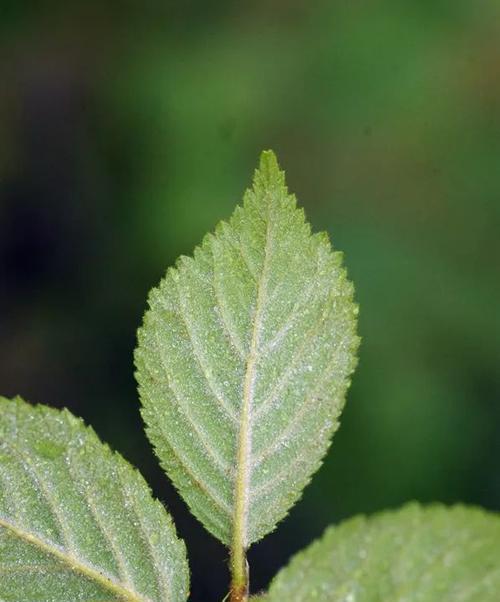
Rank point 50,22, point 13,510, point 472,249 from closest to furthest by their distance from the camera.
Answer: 1. point 13,510
2. point 472,249
3. point 50,22

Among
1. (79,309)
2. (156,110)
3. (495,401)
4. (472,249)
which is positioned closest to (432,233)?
(472,249)

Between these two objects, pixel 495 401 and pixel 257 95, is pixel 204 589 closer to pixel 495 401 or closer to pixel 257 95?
pixel 495 401

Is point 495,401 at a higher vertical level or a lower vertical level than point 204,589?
higher

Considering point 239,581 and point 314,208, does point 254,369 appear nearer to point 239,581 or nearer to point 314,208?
point 239,581

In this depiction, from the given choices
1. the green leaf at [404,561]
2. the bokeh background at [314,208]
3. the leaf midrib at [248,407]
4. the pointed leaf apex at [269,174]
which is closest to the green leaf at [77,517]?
the leaf midrib at [248,407]

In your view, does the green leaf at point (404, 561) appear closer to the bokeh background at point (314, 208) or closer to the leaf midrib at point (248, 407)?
the leaf midrib at point (248, 407)

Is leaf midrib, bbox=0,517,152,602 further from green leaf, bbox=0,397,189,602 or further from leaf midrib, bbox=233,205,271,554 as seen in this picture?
leaf midrib, bbox=233,205,271,554
